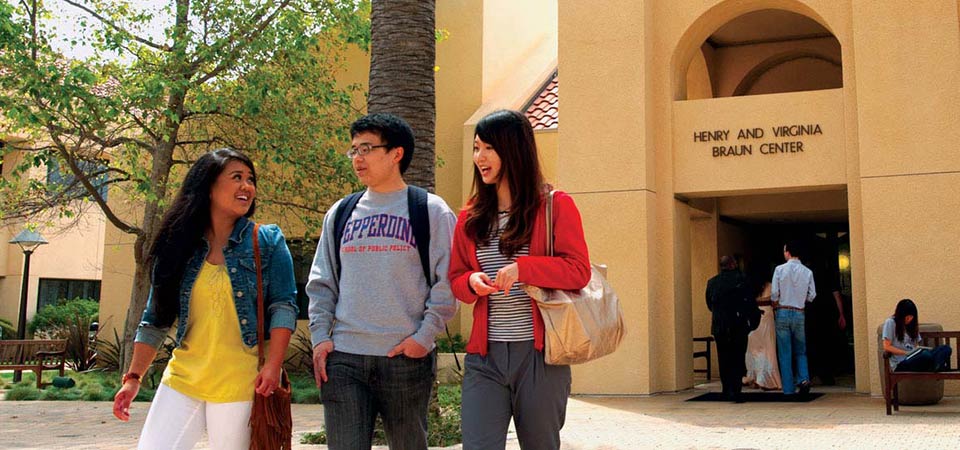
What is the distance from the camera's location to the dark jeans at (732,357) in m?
12.1

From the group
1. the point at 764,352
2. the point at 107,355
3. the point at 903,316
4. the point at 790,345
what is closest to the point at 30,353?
the point at 107,355

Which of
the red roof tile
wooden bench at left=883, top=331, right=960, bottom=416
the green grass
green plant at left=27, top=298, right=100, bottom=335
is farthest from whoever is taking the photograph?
green plant at left=27, top=298, right=100, bottom=335

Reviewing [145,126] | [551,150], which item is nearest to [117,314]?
[145,126]

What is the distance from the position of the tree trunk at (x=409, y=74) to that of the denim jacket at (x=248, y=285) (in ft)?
13.1

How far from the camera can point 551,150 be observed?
703 inches

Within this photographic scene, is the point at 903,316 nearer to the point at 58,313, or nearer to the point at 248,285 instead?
the point at 248,285

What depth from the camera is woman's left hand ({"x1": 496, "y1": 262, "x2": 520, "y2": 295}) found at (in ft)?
12.6

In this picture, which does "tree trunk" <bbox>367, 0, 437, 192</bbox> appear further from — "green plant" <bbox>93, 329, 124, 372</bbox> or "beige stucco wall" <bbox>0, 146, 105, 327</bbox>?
"beige stucco wall" <bbox>0, 146, 105, 327</bbox>

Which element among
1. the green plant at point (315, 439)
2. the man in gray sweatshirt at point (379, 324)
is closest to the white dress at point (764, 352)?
the green plant at point (315, 439)

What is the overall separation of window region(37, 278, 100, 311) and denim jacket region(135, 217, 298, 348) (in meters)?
30.6

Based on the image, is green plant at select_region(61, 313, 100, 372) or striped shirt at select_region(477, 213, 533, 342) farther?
green plant at select_region(61, 313, 100, 372)

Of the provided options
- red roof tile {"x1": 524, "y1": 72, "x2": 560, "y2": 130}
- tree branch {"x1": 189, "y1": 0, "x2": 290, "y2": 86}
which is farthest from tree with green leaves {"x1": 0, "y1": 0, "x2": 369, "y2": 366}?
red roof tile {"x1": 524, "y1": 72, "x2": 560, "y2": 130}

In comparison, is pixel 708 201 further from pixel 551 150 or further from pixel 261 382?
pixel 261 382

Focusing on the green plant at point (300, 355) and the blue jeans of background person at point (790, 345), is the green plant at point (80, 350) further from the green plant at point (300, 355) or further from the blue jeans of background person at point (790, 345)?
the blue jeans of background person at point (790, 345)
